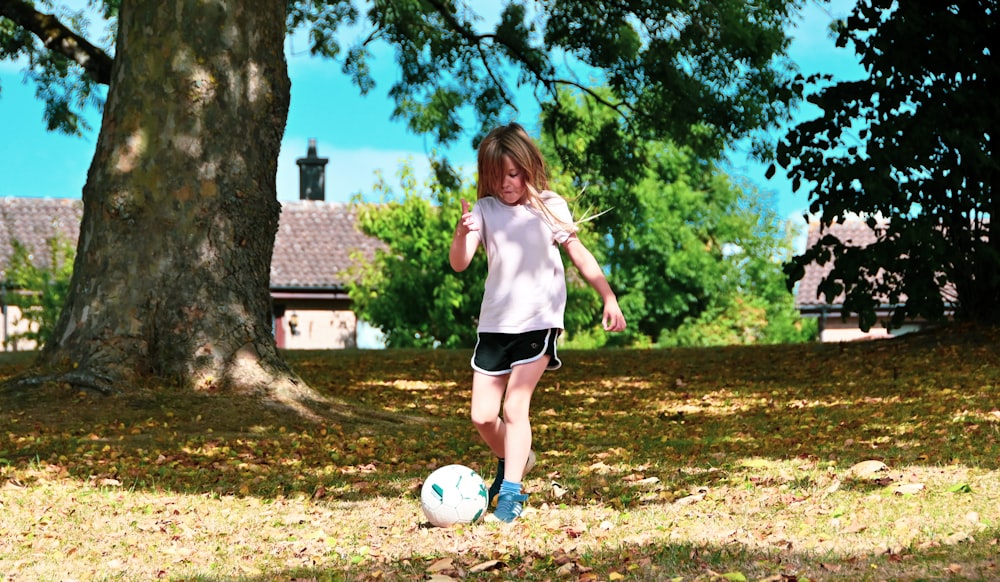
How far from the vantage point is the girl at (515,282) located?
5.65 metres

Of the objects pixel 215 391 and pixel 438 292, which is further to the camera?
pixel 438 292

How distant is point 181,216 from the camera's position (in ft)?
32.8

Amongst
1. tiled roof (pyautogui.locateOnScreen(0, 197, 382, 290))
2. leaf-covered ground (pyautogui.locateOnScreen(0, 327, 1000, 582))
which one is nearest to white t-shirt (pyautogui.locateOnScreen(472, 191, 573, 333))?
leaf-covered ground (pyautogui.locateOnScreen(0, 327, 1000, 582))

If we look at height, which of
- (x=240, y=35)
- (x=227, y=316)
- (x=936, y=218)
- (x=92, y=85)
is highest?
(x=92, y=85)

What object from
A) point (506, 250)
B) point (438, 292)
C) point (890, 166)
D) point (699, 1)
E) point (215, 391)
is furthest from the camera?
point (438, 292)

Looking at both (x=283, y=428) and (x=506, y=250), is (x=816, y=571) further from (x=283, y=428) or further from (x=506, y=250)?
(x=283, y=428)

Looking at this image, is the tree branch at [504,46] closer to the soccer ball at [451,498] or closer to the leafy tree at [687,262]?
the soccer ball at [451,498]

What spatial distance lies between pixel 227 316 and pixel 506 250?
5.01 meters

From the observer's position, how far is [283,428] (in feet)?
29.7

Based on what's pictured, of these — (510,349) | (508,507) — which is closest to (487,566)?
(508,507)

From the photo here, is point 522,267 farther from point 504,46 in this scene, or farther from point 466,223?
point 504,46

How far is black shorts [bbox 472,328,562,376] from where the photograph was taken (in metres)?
5.65

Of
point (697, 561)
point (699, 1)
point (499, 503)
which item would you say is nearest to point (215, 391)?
point (499, 503)

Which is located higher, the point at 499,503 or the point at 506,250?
the point at 506,250
